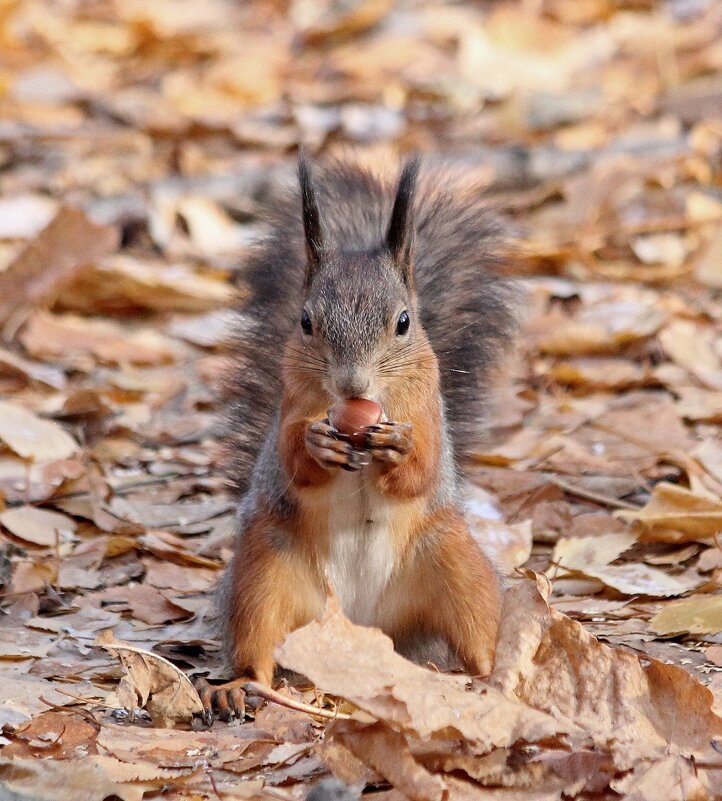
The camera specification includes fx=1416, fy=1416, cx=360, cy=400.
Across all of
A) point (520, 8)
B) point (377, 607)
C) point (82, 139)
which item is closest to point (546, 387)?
point (377, 607)


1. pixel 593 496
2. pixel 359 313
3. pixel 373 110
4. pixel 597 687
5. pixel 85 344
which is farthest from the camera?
pixel 373 110

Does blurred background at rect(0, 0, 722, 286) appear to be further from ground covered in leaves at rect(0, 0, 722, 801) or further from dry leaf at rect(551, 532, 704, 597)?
dry leaf at rect(551, 532, 704, 597)

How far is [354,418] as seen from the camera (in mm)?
2359

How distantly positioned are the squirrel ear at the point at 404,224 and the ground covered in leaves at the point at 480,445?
656 mm

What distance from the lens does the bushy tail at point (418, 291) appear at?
299 centimetres

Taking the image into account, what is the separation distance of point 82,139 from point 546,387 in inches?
116

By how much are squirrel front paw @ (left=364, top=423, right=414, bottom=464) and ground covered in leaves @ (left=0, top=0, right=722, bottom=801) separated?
0.32m

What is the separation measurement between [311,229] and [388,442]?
46 centimetres

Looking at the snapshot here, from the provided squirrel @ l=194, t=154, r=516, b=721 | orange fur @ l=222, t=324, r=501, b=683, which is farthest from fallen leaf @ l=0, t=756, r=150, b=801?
orange fur @ l=222, t=324, r=501, b=683

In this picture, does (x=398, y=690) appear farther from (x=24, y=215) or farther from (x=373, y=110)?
(x=373, y=110)

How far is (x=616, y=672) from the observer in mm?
2061

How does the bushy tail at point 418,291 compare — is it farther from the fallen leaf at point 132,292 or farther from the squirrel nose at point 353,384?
the fallen leaf at point 132,292

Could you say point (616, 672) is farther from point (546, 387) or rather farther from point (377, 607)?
point (546, 387)

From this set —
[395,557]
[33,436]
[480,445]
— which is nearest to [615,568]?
[480,445]
